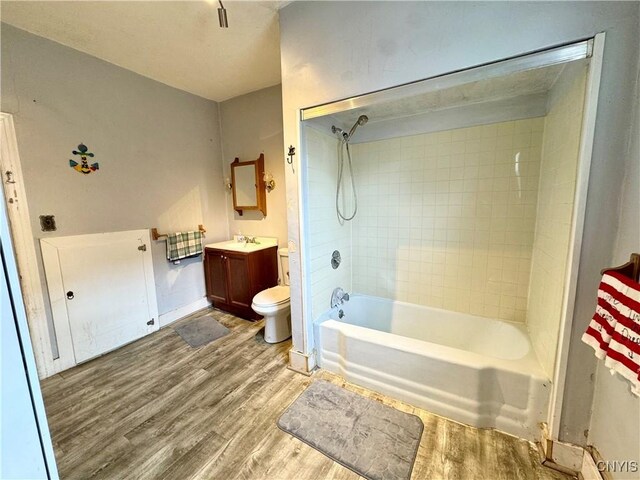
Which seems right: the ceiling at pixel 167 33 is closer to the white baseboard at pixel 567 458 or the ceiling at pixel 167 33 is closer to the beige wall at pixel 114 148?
the beige wall at pixel 114 148

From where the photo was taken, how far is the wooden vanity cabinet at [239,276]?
274cm

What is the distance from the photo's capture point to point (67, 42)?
1978mm

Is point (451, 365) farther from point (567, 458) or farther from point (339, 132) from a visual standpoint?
point (339, 132)

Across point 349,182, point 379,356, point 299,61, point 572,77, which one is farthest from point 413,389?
Answer: point 299,61

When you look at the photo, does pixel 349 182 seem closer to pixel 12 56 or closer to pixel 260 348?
pixel 260 348

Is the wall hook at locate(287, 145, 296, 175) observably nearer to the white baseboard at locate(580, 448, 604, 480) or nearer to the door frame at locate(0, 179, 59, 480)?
the door frame at locate(0, 179, 59, 480)

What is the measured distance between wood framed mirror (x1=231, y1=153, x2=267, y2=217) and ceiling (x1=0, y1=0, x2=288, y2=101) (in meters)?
0.89

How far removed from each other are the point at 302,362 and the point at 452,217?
171cm

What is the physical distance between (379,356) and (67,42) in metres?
3.38

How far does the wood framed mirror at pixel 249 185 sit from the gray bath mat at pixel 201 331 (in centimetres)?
138

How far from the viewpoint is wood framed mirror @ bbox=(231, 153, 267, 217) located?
298 cm

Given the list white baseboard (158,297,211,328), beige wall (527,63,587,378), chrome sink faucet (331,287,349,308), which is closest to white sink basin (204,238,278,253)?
white baseboard (158,297,211,328)

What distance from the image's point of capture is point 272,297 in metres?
2.43

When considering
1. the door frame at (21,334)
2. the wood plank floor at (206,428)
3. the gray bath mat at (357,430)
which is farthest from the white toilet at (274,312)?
the door frame at (21,334)
